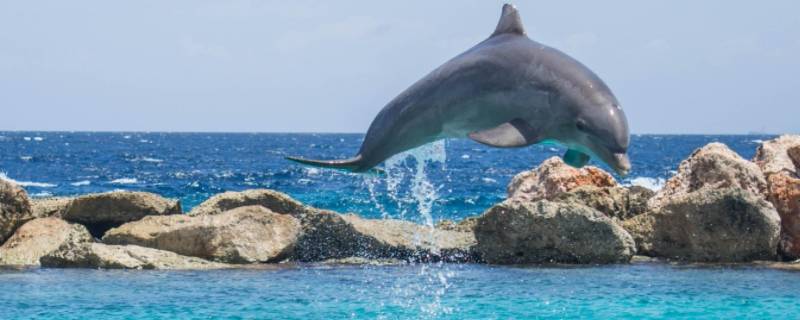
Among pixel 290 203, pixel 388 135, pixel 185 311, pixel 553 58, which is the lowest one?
pixel 185 311

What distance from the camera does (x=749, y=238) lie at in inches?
568

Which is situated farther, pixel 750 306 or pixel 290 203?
pixel 290 203

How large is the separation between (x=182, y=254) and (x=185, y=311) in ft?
9.04

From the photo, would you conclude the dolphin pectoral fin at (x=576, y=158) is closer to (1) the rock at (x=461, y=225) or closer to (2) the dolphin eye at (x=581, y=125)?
(2) the dolphin eye at (x=581, y=125)

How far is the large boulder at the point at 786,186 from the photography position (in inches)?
579

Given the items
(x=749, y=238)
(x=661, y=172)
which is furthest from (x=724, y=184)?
(x=661, y=172)

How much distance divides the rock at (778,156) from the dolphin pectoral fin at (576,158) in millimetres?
11176

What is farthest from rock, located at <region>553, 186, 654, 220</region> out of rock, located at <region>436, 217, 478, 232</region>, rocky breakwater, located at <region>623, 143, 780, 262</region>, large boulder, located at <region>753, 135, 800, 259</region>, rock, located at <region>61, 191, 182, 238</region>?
rock, located at <region>61, 191, 182, 238</region>

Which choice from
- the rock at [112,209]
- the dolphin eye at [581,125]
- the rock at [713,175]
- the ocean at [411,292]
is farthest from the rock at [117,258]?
the dolphin eye at [581,125]

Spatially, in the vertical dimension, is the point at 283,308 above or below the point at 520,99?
below

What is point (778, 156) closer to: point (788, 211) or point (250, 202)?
point (788, 211)

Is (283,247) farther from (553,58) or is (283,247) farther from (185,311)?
(553,58)

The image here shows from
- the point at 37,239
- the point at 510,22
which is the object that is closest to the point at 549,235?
the point at 37,239

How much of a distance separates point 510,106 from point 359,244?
9.80 m
